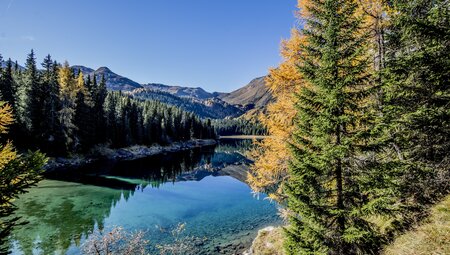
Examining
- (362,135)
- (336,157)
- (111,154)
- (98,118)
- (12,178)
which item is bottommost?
(111,154)

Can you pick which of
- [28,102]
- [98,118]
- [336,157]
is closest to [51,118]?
[28,102]

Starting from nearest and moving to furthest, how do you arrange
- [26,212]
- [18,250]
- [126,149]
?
[18,250] → [26,212] → [126,149]

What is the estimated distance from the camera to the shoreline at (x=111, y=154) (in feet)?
161

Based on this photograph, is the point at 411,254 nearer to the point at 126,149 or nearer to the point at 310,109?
the point at 310,109

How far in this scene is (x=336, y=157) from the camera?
27.6ft

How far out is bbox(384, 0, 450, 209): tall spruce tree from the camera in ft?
30.6

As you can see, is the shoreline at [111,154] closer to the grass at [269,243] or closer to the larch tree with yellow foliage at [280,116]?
the grass at [269,243]

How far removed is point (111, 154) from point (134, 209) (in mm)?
41265

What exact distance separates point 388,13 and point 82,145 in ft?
201

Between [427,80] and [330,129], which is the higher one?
[427,80]

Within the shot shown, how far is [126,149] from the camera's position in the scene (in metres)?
73.0

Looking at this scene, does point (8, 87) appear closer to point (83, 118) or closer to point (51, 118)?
point (51, 118)

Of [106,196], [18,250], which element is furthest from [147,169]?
[18,250]

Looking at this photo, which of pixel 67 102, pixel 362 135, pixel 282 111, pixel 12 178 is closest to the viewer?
pixel 12 178
